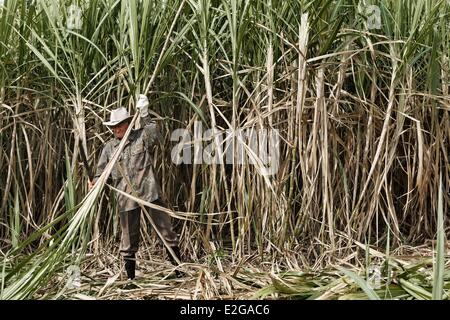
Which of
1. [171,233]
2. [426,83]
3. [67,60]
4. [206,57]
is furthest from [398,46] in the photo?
[67,60]

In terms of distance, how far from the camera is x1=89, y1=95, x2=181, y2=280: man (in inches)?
130

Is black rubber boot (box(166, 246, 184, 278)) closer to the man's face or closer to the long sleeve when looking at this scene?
the long sleeve

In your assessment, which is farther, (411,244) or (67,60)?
(411,244)

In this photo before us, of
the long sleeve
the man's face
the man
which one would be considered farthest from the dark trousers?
the man's face

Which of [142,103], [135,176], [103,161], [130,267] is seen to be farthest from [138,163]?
[130,267]

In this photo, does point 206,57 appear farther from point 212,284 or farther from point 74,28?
point 212,284

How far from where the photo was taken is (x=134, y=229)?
3332 mm

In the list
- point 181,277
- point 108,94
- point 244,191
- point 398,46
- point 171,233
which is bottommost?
point 181,277

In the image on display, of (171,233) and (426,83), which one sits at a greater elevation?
(426,83)

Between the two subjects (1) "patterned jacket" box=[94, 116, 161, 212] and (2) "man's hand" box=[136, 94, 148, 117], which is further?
(1) "patterned jacket" box=[94, 116, 161, 212]

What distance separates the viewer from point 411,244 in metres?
3.76

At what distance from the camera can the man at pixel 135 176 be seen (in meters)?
3.31

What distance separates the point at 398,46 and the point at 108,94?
159 cm

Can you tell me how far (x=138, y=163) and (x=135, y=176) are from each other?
0.07m
